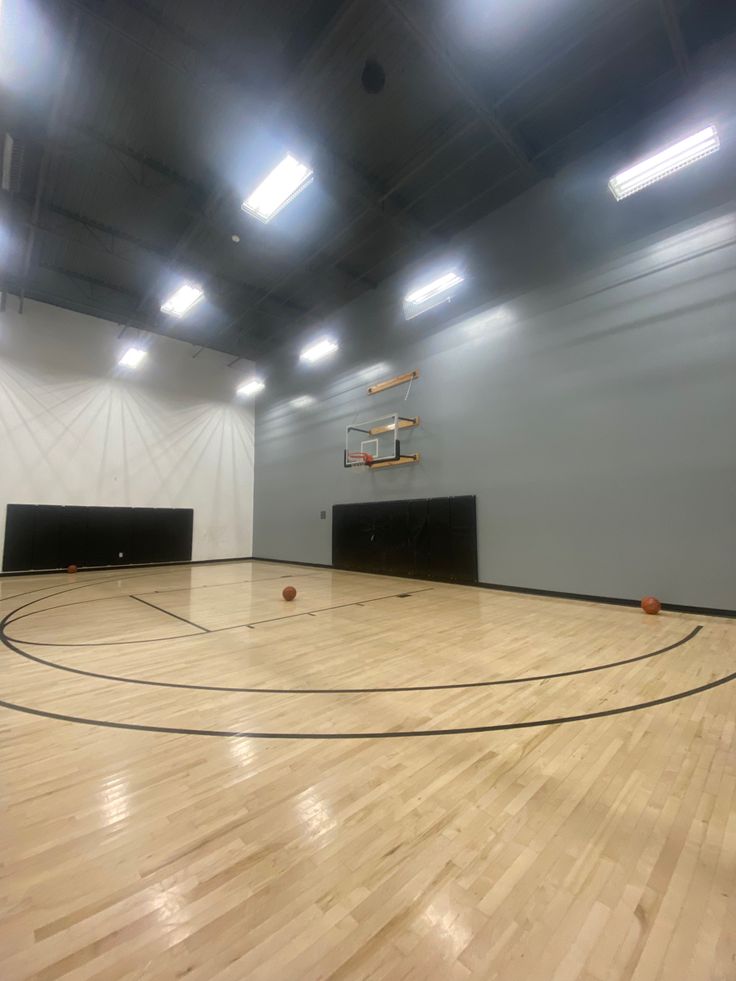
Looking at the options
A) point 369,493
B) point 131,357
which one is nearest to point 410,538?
point 369,493

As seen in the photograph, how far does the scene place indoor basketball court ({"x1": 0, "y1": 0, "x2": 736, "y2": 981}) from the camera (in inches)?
49.2

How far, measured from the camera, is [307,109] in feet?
17.7

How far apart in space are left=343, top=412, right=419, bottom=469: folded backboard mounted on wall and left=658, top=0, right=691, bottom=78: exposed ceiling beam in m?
5.73

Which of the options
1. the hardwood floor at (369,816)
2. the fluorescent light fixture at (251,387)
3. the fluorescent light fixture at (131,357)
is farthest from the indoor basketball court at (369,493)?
the fluorescent light fixture at (251,387)

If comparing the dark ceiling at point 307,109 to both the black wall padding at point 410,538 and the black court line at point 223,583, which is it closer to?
the black wall padding at point 410,538

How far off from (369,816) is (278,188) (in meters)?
7.24

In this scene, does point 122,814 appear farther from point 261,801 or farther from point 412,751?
point 412,751

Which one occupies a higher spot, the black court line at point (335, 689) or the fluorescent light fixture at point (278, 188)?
the fluorescent light fixture at point (278, 188)

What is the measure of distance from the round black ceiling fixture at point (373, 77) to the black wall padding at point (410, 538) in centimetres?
590

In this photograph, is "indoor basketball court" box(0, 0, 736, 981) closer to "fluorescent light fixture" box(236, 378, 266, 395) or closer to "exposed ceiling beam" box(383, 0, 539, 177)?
"exposed ceiling beam" box(383, 0, 539, 177)

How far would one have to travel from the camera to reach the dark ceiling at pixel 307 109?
179 inches

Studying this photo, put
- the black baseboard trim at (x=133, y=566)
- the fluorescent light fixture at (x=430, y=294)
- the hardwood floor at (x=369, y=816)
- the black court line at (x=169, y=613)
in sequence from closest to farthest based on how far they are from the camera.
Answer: the hardwood floor at (x=369, y=816)
the black court line at (x=169, y=613)
the fluorescent light fixture at (x=430, y=294)
the black baseboard trim at (x=133, y=566)

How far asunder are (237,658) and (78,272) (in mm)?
9786

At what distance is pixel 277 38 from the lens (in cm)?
469
